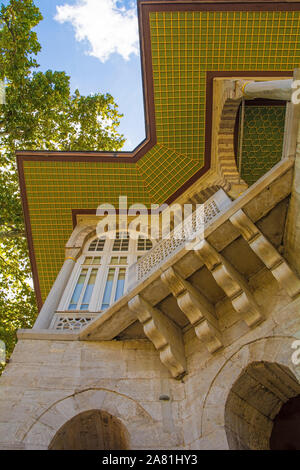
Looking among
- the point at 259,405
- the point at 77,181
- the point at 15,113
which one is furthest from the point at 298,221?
the point at 15,113

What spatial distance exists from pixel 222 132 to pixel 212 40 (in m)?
Answer: 2.33

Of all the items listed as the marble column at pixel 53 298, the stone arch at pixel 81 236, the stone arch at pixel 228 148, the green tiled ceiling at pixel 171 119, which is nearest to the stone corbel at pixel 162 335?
the marble column at pixel 53 298

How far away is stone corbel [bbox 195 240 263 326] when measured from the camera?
21.0 feet

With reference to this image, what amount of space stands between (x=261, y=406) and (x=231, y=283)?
2.10 metres

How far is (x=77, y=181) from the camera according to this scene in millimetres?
11594

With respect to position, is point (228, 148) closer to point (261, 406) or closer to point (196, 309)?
point (196, 309)

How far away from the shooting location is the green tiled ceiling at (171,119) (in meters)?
9.52

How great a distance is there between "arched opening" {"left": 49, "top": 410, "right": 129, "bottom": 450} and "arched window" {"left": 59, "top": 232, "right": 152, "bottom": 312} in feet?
8.67

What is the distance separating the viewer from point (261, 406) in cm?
638

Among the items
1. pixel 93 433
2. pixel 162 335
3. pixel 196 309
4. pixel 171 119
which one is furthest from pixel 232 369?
pixel 171 119

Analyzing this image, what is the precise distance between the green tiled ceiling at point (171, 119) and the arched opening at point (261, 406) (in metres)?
A: 6.57

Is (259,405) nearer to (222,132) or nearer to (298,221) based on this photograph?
(298,221)

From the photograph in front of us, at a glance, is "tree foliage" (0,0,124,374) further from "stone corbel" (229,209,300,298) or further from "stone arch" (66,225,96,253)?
"stone corbel" (229,209,300,298)

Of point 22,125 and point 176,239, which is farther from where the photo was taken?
point 22,125
